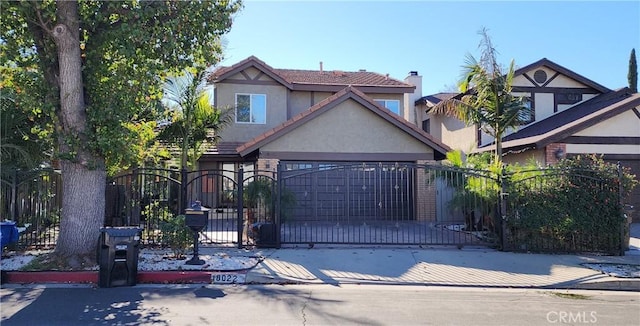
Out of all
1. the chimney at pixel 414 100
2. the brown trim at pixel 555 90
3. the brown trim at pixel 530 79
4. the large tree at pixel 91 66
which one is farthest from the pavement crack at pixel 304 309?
the chimney at pixel 414 100

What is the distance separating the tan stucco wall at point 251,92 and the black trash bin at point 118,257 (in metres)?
11.9

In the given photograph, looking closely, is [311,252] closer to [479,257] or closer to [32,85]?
[479,257]

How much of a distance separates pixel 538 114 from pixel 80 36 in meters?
17.7

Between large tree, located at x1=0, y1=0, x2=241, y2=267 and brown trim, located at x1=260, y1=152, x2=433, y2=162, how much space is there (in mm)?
6655

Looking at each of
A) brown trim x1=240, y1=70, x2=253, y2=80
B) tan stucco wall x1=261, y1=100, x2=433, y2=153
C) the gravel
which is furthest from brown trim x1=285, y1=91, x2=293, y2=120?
the gravel

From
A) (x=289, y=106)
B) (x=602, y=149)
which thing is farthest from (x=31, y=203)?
(x=602, y=149)

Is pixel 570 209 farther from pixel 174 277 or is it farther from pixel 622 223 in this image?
pixel 174 277

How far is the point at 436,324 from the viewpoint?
5887 millimetres

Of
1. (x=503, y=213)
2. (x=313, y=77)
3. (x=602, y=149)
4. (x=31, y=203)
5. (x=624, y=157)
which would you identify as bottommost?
(x=503, y=213)

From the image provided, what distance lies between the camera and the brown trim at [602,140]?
51.5ft

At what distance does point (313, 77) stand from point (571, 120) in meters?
11.6

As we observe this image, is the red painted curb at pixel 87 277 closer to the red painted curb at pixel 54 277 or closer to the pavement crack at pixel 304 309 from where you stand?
the red painted curb at pixel 54 277

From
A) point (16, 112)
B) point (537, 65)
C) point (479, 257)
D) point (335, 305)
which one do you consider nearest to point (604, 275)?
point (479, 257)

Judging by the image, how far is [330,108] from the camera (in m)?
15.9
